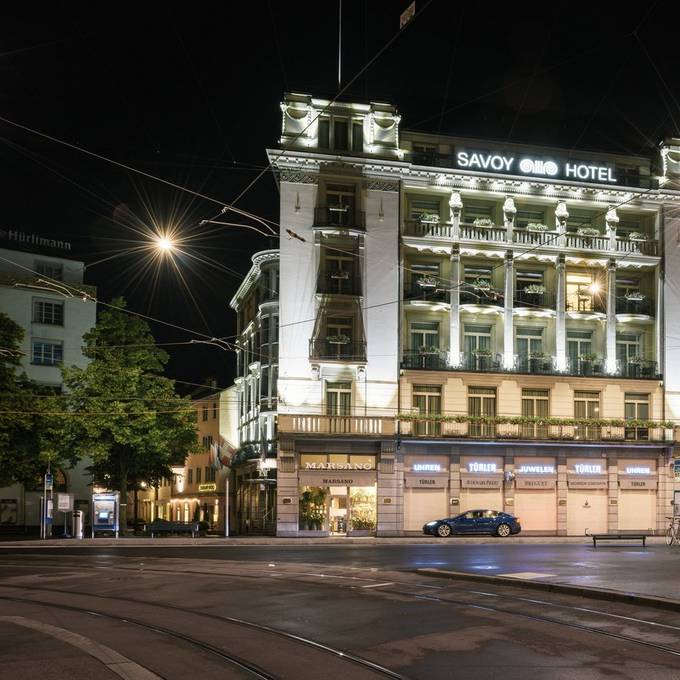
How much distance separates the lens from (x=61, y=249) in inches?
2507

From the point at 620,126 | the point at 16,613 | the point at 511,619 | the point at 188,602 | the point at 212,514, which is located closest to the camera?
the point at 511,619

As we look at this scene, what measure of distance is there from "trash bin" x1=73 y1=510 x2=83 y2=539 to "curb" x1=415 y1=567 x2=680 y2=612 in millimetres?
28152

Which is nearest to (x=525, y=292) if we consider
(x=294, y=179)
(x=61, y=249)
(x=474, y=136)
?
(x=474, y=136)

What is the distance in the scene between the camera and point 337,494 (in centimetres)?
4550

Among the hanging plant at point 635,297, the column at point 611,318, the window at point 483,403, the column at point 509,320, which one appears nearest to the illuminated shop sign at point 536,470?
the window at point 483,403

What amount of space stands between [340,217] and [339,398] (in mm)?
9302

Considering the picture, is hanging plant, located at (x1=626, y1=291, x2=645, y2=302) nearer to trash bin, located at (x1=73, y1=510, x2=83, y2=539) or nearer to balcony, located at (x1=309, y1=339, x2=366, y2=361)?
balcony, located at (x1=309, y1=339, x2=366, y2=361)

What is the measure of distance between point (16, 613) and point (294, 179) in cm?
3388

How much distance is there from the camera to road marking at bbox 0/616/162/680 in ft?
30.9

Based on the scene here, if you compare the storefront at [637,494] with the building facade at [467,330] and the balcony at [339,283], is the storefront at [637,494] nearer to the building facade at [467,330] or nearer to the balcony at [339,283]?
the building facade at [467,330]

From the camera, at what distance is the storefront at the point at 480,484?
46.7 m

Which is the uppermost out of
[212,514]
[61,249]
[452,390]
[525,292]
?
[61,249]

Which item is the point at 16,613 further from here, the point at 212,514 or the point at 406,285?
the point at 212,514

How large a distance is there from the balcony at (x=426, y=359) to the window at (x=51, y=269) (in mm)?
28045
